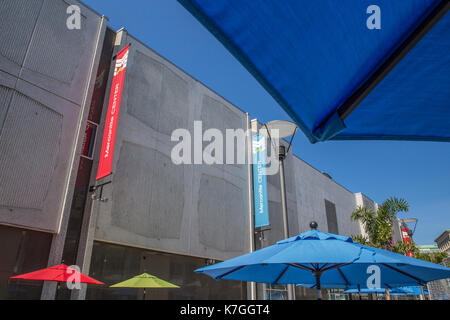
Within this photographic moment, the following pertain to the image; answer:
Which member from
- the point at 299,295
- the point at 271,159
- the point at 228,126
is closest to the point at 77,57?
the point at 228,126

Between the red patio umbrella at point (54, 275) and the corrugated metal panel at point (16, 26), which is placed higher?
the corrugated metal panel at point (16, 26)

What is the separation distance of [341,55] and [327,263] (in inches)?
149

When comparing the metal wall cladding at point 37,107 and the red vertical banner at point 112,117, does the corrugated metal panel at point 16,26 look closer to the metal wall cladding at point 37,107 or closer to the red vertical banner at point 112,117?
the metal wall cladding at point 37,107

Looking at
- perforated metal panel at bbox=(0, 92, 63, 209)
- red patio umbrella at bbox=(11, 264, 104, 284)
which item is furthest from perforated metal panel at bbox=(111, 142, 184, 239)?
red patio umbrella at bbox=(11, 264, 104, 284)

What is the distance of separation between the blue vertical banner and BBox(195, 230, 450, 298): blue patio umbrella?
1241 centimetres

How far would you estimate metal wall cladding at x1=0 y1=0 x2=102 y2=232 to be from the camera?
399 inches

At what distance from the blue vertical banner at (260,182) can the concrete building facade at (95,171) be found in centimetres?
114

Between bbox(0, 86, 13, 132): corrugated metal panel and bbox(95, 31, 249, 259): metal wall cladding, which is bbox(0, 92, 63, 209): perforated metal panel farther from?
bbox(95, 31, 249, 259): metal wall cladding

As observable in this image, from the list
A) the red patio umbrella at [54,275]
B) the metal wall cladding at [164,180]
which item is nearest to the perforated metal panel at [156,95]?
the metal wall cladding at [164,180]

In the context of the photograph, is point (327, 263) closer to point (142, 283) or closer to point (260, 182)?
point (142, 283)

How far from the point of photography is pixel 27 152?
10555mm

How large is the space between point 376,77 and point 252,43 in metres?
0.90

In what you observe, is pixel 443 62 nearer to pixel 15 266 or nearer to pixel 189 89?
pixel 15 266

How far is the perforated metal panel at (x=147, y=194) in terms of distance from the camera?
505 inches
